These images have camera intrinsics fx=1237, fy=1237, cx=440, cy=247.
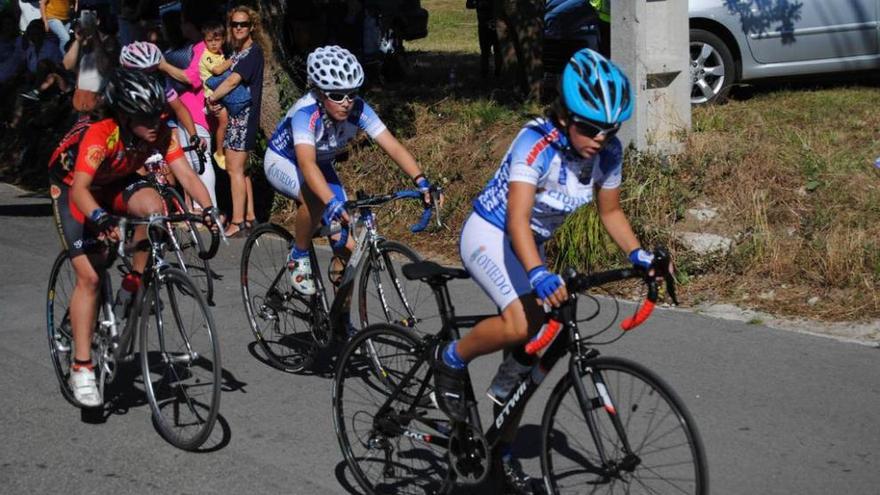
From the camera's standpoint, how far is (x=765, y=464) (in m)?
5.75

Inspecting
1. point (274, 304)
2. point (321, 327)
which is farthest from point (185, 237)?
point (321, 327)

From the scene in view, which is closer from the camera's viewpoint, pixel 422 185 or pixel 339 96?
pixel 422 185

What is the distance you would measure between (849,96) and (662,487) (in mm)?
7580

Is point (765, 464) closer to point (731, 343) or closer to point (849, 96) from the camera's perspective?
point (731, 343)

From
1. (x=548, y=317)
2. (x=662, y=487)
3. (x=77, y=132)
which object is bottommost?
(x=662, y=487)

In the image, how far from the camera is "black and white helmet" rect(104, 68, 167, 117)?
19.9 ft

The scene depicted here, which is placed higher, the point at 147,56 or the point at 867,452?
the point at 147,56

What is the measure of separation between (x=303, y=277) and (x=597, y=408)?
3.08 metres

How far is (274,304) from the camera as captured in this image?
761 centimetres

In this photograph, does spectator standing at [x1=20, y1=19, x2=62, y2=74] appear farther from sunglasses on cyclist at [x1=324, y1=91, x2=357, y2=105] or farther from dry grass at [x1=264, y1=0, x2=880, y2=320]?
sunglasses on cyclist at [x1=324, y1=91, x2=357, y2=105]

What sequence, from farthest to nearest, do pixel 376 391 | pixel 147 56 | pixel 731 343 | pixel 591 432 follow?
pixel 147 56 < pixel 731 343 < pixel 376 391 < pixel 591 432

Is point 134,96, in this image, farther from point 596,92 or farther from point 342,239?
point 596,92

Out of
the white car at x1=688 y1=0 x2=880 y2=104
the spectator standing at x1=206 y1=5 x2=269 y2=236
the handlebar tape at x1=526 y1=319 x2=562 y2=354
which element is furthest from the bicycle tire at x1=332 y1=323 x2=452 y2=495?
the white car at x1=688 y1=0 x2=880 y2=104

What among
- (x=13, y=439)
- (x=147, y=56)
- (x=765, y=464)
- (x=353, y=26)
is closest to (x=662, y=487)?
(x=765, y=464)
